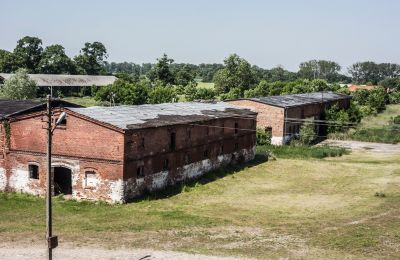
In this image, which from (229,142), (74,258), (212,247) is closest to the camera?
(74,258)

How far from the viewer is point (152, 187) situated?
102ft

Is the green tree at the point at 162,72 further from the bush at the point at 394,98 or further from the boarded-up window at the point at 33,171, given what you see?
the boarded-up window at the point at 33,171

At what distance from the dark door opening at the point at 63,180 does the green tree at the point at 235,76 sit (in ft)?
230

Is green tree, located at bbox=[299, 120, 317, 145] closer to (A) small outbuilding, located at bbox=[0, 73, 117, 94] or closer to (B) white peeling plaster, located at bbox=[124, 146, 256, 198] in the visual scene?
(B) white peeling plaster, located at bbox=[124, 146, 256, 198]

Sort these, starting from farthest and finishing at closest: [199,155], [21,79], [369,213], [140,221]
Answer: [21,79] → [199,155] → [369,213] → [140,221]

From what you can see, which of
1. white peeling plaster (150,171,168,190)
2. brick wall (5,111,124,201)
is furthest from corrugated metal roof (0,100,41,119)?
white peeling plaster (150,171,168,190)

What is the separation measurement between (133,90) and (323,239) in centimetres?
5517

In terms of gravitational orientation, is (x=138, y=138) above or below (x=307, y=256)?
above

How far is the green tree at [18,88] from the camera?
66688 millimetres

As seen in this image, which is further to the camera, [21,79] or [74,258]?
[21,79]

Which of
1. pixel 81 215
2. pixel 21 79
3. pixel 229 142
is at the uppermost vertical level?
pixel 21 79

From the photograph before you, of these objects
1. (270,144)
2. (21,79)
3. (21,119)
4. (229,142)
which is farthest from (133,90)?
(21,119)

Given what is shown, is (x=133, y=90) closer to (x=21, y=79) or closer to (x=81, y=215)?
(x=21, y=79)

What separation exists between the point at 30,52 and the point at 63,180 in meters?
91.9
